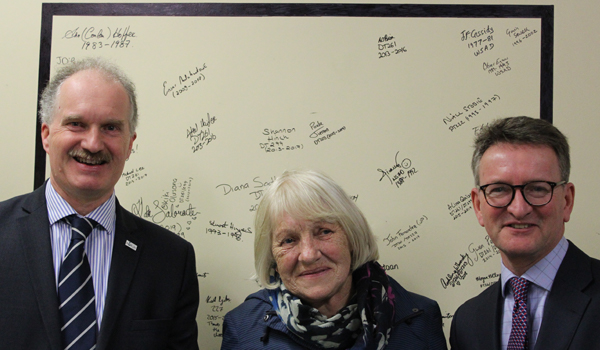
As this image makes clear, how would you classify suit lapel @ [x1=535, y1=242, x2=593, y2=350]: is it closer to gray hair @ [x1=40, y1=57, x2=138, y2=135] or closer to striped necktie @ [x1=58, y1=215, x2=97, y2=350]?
striped necktie @ [x1=58, y1=215, x2=97, y2=350]

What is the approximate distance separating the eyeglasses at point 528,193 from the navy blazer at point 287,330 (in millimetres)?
634

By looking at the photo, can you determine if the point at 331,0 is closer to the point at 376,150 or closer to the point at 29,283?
the point at 376,150

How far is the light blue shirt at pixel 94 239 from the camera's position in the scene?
1.84 metres

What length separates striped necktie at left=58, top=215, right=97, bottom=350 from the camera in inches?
68.3

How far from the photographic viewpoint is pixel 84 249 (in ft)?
6.08

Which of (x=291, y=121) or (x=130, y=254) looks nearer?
(x=130, y=254)

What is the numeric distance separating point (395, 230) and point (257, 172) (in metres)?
0.84

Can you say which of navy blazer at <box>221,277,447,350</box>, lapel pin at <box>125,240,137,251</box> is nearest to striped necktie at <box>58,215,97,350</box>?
lapel pin at <box>125,240,137,251</box>

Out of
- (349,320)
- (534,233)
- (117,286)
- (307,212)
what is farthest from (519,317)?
(117,286)

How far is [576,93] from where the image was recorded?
2.61 meters

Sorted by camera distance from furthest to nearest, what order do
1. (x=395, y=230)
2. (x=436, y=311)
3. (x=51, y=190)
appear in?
(x=395, y=230)
(x=436, y=311)
(x=51, y=190)

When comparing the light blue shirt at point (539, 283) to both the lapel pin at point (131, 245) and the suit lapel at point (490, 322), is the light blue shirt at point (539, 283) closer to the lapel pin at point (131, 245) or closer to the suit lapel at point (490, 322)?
the suit lapel at point (490, 322)

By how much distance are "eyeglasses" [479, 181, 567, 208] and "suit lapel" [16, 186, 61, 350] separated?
1705 millimetres

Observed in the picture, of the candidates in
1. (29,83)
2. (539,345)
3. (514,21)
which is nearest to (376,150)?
(514,21)
